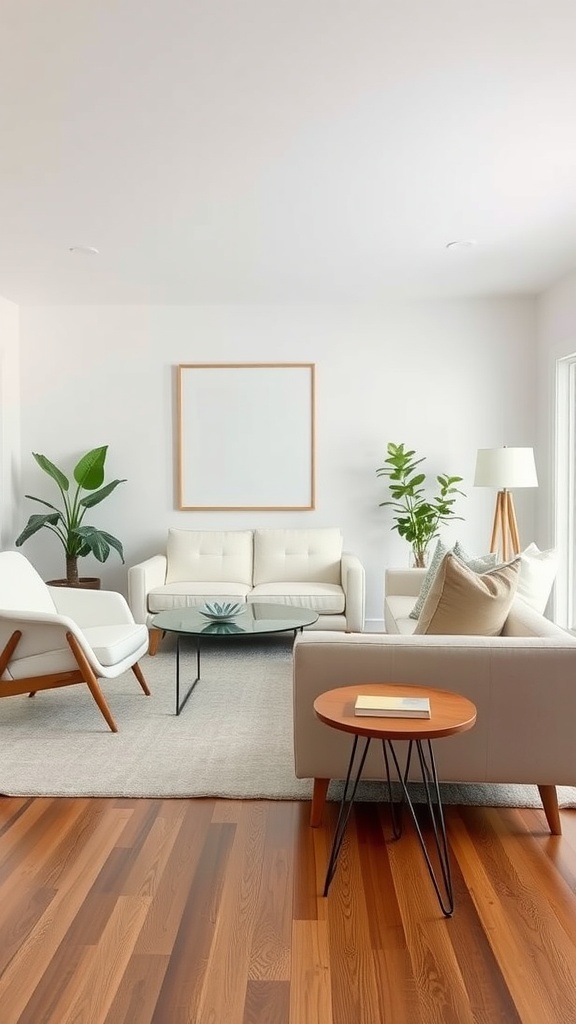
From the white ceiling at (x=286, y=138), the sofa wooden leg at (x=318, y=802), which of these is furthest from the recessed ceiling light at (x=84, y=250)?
the sofa wooden leg at (x=318, y=802)

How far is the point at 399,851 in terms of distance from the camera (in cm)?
242

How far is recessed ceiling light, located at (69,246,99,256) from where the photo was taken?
4473 millimetres

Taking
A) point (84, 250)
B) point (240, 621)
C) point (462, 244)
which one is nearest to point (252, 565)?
point (240, 621)

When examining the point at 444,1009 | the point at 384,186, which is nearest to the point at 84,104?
the point at 384,186

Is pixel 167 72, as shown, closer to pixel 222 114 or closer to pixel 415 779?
pixel 222 114

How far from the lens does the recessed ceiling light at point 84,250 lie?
14.7 ft

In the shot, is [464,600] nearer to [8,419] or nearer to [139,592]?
[139,592]

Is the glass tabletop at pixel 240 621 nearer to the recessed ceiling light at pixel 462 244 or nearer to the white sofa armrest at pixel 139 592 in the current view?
the white sofa armrest at pixel 139 592

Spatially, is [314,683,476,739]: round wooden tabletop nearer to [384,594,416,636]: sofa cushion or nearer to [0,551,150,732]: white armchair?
[384,594,416,636]: sofa cushion

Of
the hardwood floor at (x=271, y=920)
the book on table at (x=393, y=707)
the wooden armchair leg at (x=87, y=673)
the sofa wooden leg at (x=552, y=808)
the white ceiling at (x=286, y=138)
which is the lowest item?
the hardwood floor at (x=271, y=920)

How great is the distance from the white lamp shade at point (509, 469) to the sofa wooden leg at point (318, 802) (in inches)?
115

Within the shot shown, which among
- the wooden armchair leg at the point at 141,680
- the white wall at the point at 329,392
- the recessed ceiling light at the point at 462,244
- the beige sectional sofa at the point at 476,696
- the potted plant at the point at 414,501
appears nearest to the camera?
the beige sectional sofa at the point at 476,696

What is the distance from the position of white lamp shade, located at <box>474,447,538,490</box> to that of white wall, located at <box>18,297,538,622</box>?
89cm

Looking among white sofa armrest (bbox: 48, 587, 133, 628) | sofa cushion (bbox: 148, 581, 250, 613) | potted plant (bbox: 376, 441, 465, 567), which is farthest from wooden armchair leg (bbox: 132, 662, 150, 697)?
potted plant (bbox: 376, 441, 465, 567)
